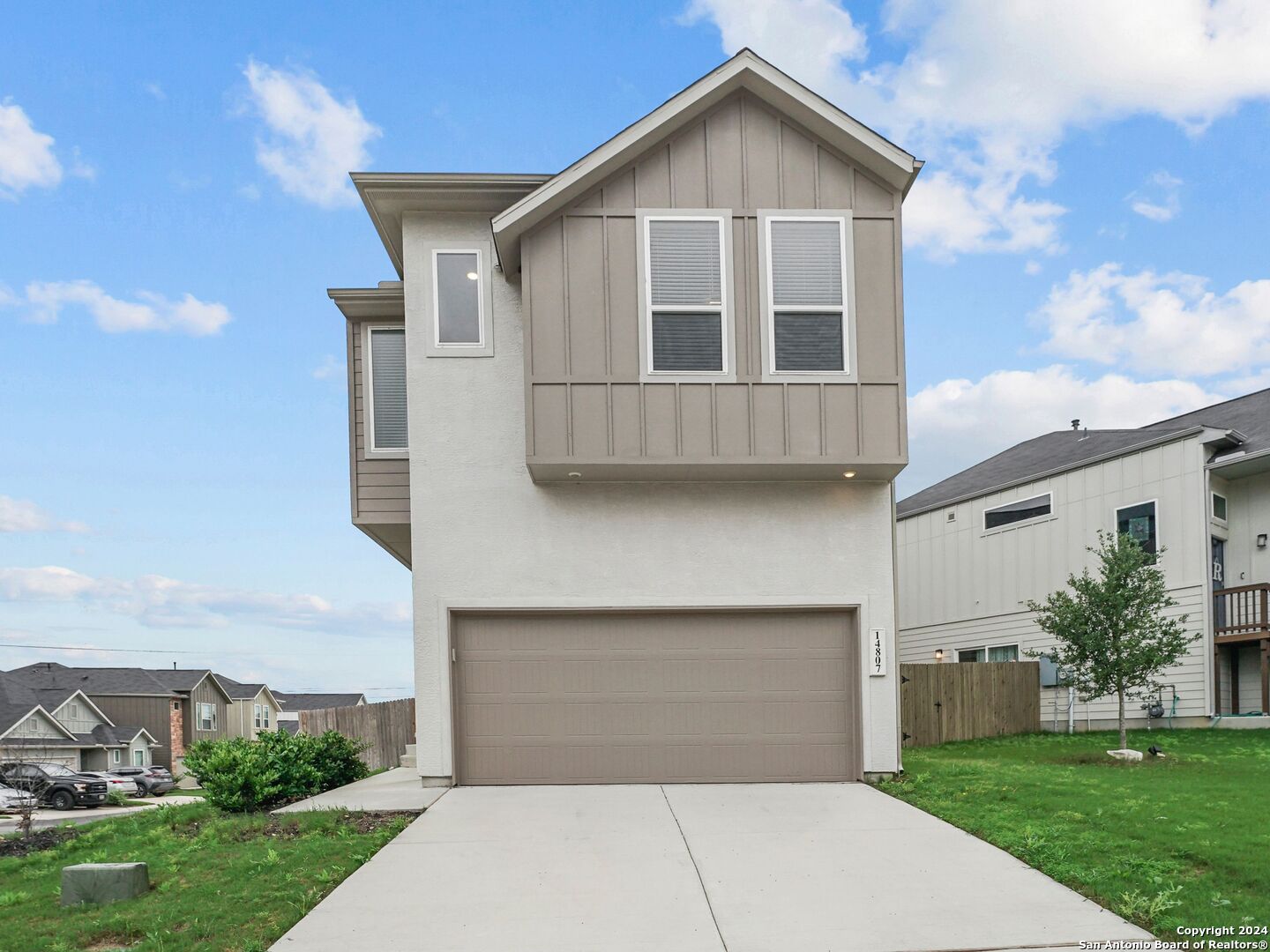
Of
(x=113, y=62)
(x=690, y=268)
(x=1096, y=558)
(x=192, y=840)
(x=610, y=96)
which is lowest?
(x=192, y=840)

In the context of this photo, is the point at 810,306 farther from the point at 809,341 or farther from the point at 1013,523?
the point at 1013,523

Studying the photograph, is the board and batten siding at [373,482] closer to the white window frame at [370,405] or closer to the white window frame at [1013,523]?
the white window frame at [370,405]

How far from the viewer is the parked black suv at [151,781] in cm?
4003

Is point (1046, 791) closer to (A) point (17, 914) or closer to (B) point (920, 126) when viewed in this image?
(A) point (17, 914)

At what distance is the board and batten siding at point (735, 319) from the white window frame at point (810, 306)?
0.21 feet

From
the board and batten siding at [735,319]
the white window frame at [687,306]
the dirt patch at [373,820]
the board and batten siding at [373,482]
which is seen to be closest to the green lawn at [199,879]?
the dirt patch at [373,820]

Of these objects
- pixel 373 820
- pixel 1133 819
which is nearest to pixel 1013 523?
pixel 1133 819

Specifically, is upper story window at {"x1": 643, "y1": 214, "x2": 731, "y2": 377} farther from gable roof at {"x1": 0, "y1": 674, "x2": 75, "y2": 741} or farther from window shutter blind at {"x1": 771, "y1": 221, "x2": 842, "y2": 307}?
gable roof at {"x1": 0, "y1": 674, "x2": 75, "y2": 741}

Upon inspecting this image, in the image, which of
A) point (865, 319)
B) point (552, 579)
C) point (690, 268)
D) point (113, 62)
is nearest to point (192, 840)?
point (552, 579)

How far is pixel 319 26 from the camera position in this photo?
15.4 m

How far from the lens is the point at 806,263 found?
10781mm

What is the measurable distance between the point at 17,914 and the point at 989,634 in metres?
19.3

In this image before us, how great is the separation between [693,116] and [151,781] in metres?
39.3

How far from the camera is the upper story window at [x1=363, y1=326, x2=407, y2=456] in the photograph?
40.9 ft
